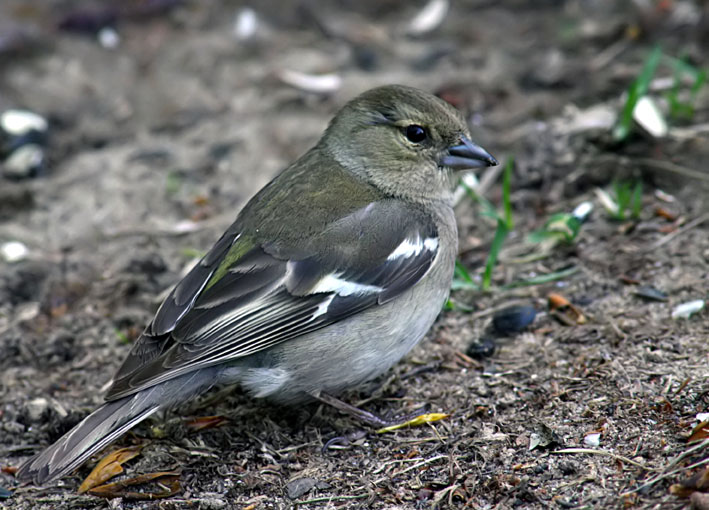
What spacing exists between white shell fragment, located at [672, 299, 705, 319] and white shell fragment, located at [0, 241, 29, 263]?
13.7ft

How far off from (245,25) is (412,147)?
418 cm

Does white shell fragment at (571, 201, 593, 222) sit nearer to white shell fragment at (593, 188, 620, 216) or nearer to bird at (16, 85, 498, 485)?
white shell fragment at (593, 188, 620, 216)

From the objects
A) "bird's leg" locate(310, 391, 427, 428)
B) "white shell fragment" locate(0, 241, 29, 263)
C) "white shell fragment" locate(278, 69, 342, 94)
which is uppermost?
"white shell fragment" locate(278, 69, 342, 94)

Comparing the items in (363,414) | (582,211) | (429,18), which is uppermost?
(429,18)

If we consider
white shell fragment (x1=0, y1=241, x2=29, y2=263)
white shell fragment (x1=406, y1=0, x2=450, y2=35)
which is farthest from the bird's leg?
white shell fragment (x1=406, y1=0, x2=450, y2=35)

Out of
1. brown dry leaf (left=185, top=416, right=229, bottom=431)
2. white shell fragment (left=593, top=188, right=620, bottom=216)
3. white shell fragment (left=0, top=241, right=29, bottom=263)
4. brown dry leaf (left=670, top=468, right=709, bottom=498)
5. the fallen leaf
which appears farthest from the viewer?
white shell fragment (left=0, top=241, right=29, bottom=263)

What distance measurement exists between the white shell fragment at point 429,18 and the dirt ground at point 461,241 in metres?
0.10

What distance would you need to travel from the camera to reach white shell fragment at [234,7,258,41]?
8.32 metres

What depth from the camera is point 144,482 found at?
4.03 meters

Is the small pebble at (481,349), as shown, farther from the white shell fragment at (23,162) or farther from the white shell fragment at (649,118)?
the white shell fragment at (23,162)

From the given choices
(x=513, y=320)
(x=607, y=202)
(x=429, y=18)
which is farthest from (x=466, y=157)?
(x=429, y=18)

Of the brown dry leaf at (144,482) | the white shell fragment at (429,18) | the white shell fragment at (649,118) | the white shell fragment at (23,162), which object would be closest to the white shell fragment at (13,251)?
the white shell fragment at (23,162)

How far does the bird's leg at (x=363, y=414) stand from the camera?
173 inches

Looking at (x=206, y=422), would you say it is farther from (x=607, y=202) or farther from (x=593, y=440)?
(x=607, y=202)
